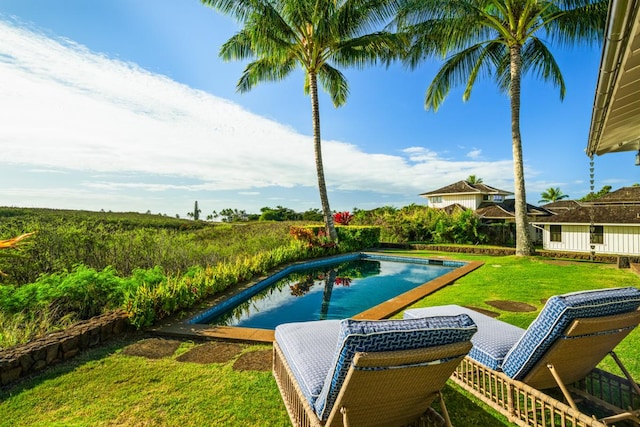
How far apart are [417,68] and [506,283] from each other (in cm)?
1015

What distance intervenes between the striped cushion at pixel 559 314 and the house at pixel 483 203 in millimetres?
22607

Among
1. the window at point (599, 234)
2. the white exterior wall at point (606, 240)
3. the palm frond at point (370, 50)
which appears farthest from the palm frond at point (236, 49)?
the window at point (599, 234)

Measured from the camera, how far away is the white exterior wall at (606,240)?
16.2 meters

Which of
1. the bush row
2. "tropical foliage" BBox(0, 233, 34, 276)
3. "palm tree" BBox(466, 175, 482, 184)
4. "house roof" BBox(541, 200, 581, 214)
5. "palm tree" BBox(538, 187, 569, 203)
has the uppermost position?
"palm tree" BBox(466, 175, 482, 184)

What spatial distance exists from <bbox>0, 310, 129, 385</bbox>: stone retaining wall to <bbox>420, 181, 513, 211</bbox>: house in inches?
1104

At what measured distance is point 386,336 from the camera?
1.66m

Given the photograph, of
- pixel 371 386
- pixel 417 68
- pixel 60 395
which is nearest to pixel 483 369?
pixel 371 386

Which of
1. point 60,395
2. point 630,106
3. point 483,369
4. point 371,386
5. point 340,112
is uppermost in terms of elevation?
point 340,112

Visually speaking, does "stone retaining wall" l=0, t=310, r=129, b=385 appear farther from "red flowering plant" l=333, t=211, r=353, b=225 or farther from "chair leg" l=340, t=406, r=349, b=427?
"red flowering plant" l=333, t=211, r=353, b=225

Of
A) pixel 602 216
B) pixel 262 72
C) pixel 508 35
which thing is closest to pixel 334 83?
pixel 262 72

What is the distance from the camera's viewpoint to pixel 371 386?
1774mm

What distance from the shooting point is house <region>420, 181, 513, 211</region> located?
28.4 metres

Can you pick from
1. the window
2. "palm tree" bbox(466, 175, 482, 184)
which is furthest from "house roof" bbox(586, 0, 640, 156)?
"palm tree" bbox(466, 175, 482, 184)

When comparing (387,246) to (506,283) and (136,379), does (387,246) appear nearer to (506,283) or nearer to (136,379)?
(506,283)
